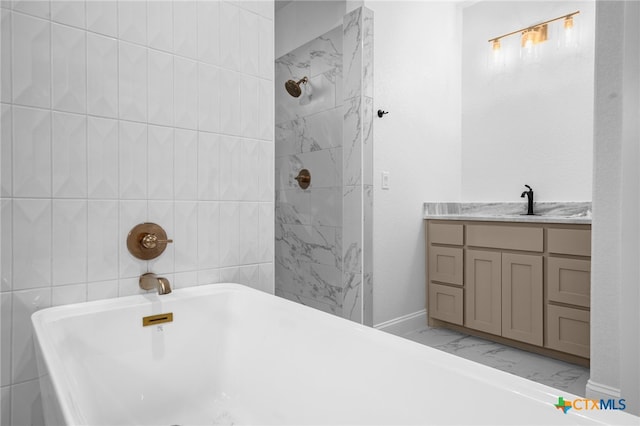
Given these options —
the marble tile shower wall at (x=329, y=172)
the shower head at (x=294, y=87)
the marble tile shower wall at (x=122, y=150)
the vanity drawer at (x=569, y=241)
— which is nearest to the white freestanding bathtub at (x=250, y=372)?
the marble tile shower wall at (x=122, y=150)

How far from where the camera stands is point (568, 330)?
2225mm

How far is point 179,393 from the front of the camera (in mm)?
1167

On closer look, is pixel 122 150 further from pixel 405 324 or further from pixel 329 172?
pixel 405 324

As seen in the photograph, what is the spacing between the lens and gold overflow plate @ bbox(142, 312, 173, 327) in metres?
1.14

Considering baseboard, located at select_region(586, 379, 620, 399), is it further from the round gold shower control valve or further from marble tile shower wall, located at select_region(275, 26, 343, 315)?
the round gold shower control valve

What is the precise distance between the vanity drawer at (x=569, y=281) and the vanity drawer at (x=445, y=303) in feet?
2.08

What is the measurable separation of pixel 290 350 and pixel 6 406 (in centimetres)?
79

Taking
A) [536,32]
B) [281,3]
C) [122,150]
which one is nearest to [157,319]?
[122,150]

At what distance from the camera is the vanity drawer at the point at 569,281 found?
2.15 metres

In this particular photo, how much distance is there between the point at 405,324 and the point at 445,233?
0.76m

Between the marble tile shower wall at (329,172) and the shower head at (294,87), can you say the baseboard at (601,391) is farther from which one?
the shower head at (294,87)

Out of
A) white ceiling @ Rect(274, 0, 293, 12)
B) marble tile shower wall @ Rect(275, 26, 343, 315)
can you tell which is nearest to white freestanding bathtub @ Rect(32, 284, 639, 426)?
marble tile shower wall @ Rect(275, 26, 343, 315)

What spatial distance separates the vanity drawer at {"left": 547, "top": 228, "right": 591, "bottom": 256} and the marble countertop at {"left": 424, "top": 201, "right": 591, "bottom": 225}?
0.06m

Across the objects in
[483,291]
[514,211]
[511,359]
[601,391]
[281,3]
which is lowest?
[511,359]
